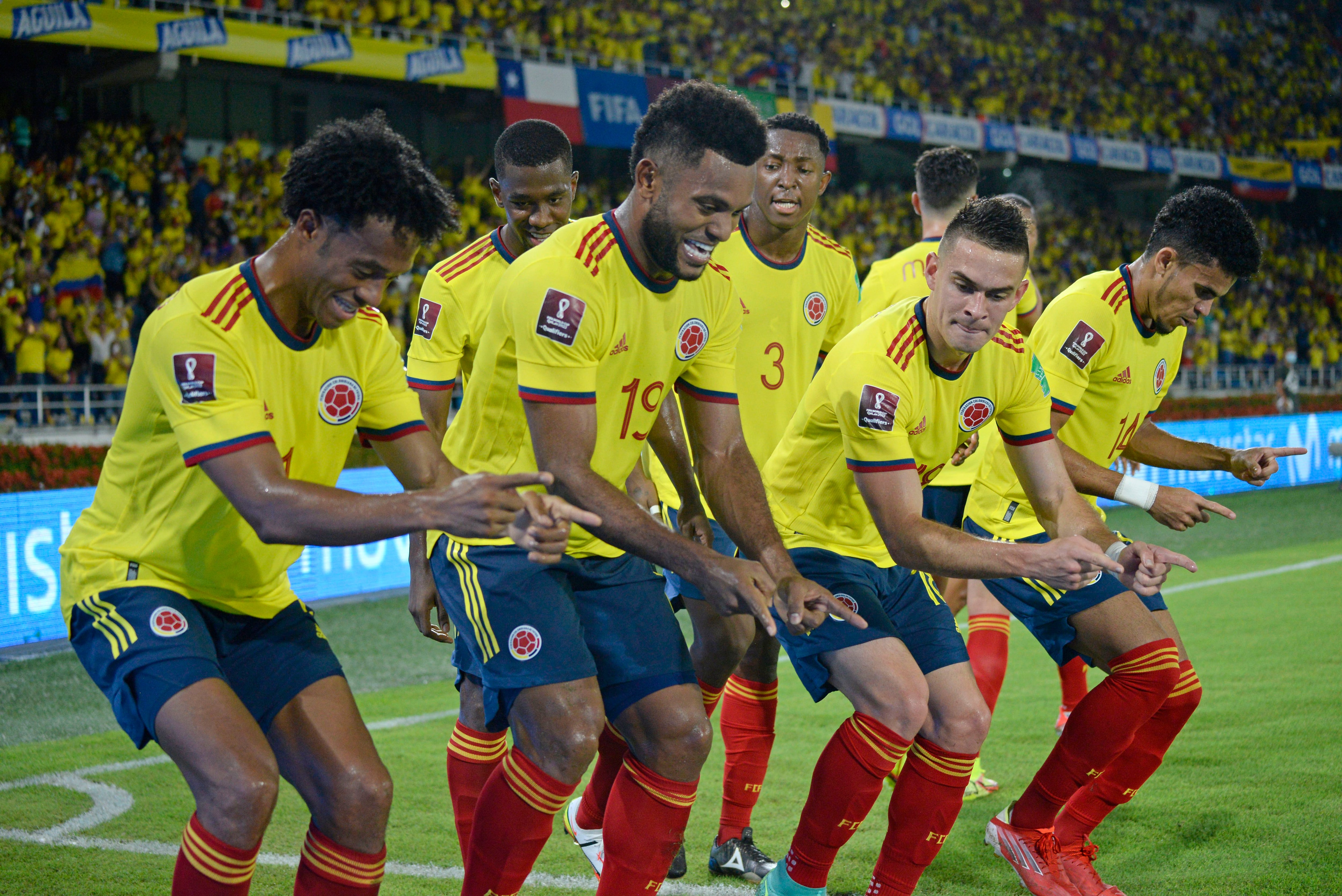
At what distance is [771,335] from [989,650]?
6.16ft

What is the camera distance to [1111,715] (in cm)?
422

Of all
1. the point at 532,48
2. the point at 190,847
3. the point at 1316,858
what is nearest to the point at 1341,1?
the point at 532,48

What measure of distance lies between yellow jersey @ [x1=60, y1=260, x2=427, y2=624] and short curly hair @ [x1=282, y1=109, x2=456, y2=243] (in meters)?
0.27

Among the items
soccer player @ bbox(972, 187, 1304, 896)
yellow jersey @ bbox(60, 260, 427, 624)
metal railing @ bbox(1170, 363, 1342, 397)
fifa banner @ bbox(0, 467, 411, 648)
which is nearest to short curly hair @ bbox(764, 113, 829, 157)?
soccer player @ bbox(972, 187, 1304, 896)

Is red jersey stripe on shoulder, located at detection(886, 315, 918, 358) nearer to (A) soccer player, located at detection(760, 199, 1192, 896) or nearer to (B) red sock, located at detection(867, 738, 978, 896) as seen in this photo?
(A) soccer player, located at detection(760, 199, 1192, 896)

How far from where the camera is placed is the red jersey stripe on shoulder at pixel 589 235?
11.2ft

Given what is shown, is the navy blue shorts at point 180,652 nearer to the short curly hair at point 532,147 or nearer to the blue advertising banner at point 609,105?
the short curly hair at point 532,147

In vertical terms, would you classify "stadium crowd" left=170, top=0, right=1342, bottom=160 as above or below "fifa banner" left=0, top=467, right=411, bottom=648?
above

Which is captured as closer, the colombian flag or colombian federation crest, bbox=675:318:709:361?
colombian federation crest, bbox=675:318:709:361

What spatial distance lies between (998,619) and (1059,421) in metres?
1.49

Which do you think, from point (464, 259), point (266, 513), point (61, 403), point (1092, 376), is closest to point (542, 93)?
point (61, 403)

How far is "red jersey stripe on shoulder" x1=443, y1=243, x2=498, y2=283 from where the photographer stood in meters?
4.66

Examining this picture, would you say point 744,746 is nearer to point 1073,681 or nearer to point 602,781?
point 602,781

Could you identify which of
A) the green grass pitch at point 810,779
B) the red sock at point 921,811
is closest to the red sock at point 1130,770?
the green grass pitch at point 810,779
